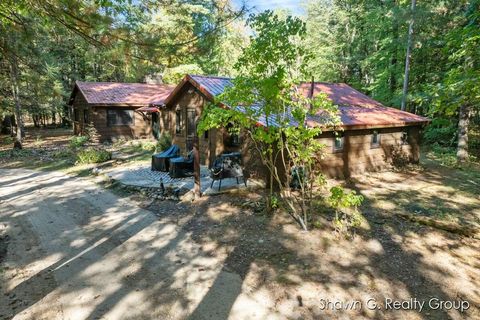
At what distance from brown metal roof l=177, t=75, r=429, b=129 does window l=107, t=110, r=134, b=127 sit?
10.9 metres

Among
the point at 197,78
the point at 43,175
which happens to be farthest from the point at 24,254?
the point at 197,78

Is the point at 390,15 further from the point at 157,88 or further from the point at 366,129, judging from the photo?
the point at 157,88

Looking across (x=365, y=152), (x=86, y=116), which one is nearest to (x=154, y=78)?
(x=86, y=116)

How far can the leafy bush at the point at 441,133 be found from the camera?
65.4ft

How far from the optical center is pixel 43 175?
548 inches

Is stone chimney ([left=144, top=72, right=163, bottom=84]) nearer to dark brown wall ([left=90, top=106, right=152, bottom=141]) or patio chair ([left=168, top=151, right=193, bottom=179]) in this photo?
dark brown wall ([left=90, top=106, right=152, bottom=141])

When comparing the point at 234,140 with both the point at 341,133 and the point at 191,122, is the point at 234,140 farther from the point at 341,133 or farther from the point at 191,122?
the point at 341,133

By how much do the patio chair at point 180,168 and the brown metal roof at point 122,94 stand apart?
37.4 ft

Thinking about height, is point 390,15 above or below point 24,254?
above

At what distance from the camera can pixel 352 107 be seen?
48.4 ft

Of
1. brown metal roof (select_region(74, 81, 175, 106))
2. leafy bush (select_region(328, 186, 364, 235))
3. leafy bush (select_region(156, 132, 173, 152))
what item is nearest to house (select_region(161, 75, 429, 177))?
leafy bush (select_region(156, 132, 173, 152))

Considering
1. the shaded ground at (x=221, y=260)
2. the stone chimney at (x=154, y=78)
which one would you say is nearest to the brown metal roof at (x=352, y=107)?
the shaded ground at (x=221, y=260)

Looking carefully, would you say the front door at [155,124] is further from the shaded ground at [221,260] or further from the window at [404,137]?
the window at [404,137]

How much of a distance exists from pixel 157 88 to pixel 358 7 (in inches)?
715
